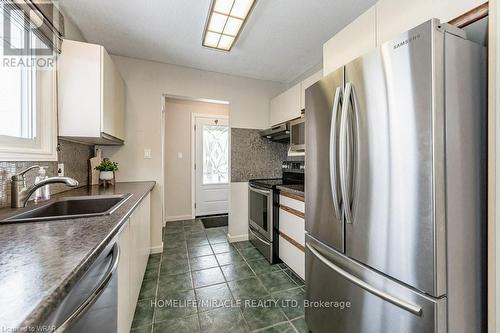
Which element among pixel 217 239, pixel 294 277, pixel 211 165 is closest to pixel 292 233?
pixel 294 277

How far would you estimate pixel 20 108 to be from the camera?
1.38 meters

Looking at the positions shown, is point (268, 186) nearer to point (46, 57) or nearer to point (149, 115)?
point (149, 115)

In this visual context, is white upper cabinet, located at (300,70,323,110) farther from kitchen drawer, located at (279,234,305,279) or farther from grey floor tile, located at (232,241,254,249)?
grey floor tile, located at (232,241,254,249)

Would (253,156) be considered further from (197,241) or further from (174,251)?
(174,251)

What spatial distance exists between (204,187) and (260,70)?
237cm

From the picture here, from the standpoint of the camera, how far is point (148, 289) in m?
1.80

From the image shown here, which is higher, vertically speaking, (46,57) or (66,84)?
(46,57)

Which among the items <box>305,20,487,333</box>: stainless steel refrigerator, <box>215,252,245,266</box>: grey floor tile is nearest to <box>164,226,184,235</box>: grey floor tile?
<box>215,252,245,266</box>: grey floor tile

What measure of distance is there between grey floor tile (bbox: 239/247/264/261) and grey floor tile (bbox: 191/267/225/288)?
17.4 inches

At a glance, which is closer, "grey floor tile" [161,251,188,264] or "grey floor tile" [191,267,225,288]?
"grey floor tile" [191,267,225,288]

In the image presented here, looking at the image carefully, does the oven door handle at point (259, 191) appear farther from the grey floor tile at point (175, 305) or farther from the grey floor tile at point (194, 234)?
the grey floor tile at point (175, 305)

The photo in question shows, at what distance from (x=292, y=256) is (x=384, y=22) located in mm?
1932

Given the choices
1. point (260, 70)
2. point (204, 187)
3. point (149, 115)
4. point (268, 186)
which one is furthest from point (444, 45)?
point (204, 187)

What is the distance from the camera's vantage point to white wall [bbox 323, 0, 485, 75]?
36.2 inches
